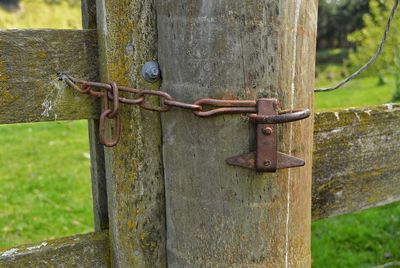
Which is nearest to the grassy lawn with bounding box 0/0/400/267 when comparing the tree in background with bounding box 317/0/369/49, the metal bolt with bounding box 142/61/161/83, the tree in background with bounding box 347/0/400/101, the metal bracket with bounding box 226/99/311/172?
the tree in background with bounding box 347/0/400/101

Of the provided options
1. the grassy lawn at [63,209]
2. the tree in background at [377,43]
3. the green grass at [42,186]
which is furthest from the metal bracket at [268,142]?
the tree in background at [377,43]

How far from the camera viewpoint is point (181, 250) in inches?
51.1

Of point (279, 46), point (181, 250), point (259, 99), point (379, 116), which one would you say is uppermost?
point (279, 46)

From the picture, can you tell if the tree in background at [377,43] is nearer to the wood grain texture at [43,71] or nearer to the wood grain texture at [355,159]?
the wood grain texture at [355,159]

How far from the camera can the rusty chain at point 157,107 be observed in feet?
3.75

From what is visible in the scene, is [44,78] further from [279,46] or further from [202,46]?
[279,46]

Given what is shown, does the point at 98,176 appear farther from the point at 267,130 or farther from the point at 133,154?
the point at 267,130

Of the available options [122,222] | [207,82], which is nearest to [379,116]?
[207,82]

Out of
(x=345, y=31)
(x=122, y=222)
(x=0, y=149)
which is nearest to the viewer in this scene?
(x=122, y=222)

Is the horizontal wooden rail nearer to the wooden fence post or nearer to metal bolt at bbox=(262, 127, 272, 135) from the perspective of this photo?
the wooden fence post

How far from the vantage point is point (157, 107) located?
3.89ft

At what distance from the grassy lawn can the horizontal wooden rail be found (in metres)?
2.06

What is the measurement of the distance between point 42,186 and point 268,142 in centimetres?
488

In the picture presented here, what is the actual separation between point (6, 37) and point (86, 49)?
0.19 metres
